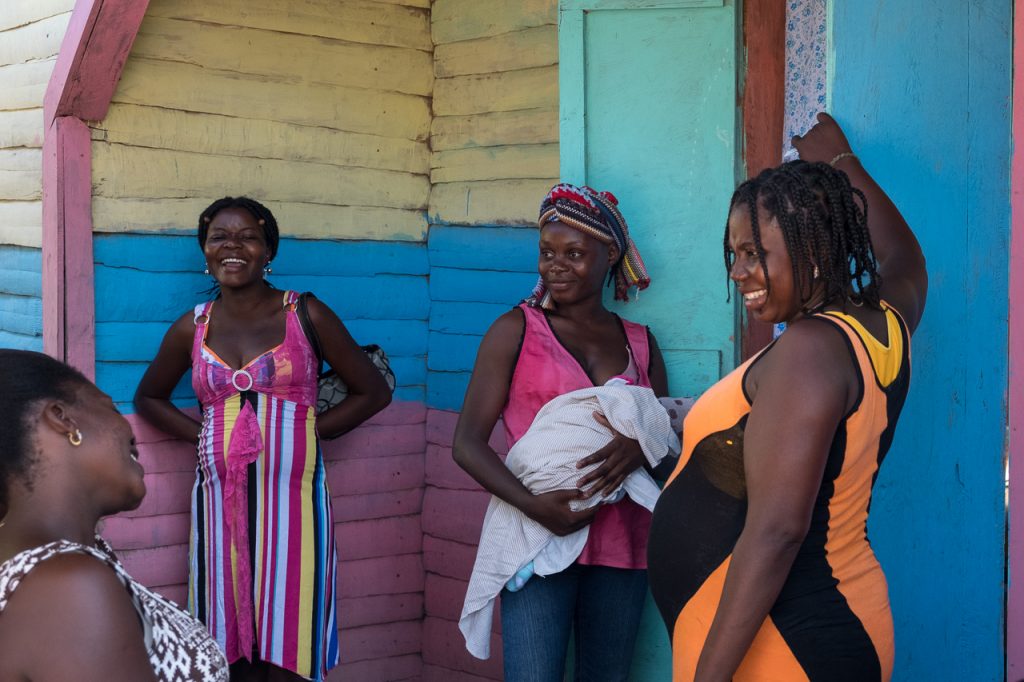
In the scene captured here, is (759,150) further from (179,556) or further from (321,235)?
(179,556)

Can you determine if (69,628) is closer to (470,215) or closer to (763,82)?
(763,82)

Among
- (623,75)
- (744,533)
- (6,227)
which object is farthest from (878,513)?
(6,227)

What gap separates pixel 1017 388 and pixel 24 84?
388cm

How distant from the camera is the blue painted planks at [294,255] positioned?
4.31 meters

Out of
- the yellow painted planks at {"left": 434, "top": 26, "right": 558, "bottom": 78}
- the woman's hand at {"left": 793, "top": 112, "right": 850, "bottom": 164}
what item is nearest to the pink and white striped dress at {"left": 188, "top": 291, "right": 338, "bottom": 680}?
the yellow painted planks at {"left": 434, "top": 26, "right": 558, "bottom": 78}

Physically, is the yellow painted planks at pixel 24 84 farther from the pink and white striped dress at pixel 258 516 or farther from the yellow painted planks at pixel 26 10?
the pink and white striped dress at pixel 258 516

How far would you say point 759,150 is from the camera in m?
3.71

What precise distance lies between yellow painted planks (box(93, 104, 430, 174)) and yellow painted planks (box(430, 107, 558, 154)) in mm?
131

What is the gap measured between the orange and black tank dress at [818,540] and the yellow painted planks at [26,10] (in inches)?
135

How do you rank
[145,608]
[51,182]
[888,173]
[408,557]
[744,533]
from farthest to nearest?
[408,557] < [51,182] < [888,173] < [744,533] < [145,608]

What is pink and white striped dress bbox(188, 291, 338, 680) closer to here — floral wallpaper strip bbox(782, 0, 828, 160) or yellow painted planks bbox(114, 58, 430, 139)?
yellow painted planks bbox(114, 58, 430, 139)

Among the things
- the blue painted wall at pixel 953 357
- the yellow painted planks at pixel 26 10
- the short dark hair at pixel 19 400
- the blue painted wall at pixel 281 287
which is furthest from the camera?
the yellow painted planks at pixel 26 10

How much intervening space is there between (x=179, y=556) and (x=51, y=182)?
4.90 ft

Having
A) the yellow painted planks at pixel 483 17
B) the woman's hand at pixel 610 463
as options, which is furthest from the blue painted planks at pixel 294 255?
the woman's hand at pixel 610 463
